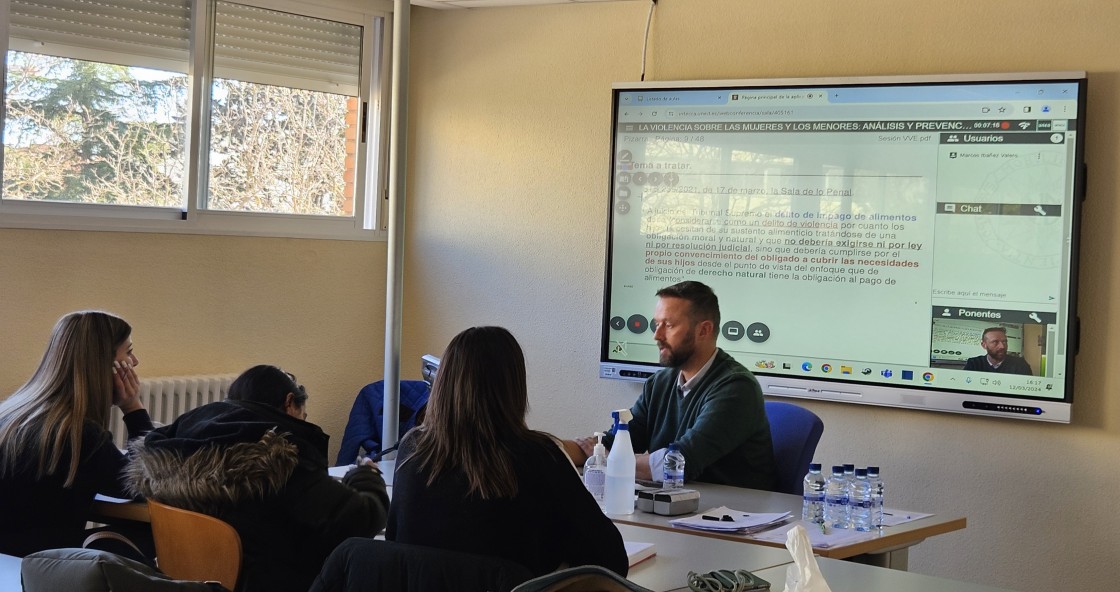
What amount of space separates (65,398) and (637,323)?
2.47 meters

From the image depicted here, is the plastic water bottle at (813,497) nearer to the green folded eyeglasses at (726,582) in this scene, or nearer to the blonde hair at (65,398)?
the green folded eyeglasses at (726,582)

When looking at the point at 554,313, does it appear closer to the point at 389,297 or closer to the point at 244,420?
the point at 389,297

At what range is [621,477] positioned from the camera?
287 cm

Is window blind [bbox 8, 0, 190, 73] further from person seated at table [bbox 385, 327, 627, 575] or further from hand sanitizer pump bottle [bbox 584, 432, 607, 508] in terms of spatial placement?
person seated at table [bbox 385, 327, 627, 575]

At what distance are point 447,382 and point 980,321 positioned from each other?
2.52m

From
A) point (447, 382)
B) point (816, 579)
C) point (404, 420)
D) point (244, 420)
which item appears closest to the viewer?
point (816, 579)

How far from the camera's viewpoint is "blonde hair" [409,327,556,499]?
214 cm

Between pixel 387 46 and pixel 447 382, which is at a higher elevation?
pixel 387 46

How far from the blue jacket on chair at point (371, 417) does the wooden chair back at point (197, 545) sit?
88.6 inches

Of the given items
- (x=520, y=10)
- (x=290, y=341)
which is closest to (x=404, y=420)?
(x=290, y=341)

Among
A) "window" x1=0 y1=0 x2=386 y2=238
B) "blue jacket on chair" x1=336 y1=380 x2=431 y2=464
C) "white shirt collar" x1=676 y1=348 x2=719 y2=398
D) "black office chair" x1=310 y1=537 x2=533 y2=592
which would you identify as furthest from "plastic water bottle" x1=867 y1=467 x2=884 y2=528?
"window" x1=0 y1=0 x2=386 y2=238

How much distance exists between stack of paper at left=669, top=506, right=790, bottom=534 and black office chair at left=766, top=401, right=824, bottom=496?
1.81 feet

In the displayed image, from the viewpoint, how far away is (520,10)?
5.05m

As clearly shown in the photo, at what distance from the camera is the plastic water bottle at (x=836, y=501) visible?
9.23 ft
